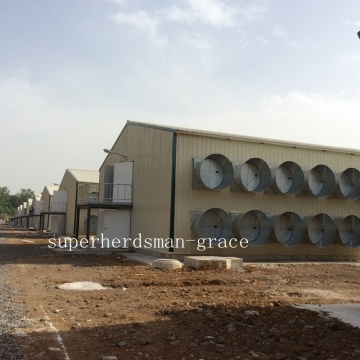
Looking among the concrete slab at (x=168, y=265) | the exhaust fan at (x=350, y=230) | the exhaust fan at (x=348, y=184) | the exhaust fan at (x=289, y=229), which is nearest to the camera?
the concrete slab at (x=168, y=265)

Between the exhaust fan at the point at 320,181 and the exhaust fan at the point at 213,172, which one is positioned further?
the exhaust fan at the point at 320,181

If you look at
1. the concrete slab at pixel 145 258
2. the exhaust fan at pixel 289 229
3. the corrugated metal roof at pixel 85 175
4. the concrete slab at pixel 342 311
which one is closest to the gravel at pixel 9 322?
the concrete slab at pixel 342 311

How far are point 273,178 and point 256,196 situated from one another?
3.81ft

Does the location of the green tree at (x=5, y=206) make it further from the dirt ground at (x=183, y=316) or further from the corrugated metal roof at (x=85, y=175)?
the dirt ground at (x=183, y=316)

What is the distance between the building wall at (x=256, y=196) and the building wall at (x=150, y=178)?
0.69 meters

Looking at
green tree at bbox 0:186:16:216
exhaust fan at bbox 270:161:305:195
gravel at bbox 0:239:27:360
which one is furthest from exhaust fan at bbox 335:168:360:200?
green tree at bbox 0:186:16:216

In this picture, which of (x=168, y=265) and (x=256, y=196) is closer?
(x=168, y=265)

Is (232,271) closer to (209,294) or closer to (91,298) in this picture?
(209,294)

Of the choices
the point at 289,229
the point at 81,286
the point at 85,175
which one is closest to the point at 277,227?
the point at 289,229

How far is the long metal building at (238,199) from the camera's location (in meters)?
20.0

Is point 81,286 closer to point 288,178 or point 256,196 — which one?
point 256,196

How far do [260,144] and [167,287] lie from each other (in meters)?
11.2

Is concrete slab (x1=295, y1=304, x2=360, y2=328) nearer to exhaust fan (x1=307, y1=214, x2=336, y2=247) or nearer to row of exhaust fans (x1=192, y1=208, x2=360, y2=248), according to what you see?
row of exhaust fans (x1=192, y1=208, x2=360, y2=248)

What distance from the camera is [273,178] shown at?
21.4 metres
